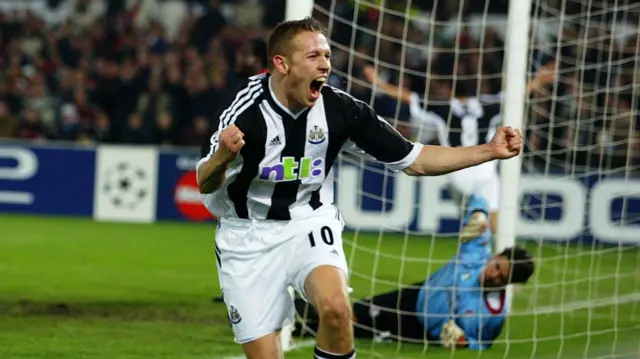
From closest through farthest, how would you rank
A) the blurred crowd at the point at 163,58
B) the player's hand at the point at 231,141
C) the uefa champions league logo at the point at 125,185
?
the player's hand at the point at 231,141 < the uefa champions league logo at the point at 125,185 < the blurred crowd at the point at 163,58

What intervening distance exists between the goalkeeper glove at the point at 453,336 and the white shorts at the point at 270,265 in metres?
2.81

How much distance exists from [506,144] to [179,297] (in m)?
5.46

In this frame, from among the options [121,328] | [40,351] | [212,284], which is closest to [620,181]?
[212,284]

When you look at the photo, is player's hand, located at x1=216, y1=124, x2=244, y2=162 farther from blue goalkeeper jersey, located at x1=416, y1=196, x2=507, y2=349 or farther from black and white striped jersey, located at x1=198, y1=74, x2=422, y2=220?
blue goalkeeper jersey, located at x1=416, y1=196, x2=507, y2=349

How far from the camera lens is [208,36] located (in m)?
20.5

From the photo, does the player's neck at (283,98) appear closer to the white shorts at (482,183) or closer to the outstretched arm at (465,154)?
the outstretched arm at (465,154)

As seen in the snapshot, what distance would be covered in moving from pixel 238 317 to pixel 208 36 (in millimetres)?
15567

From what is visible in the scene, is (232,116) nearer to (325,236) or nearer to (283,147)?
(283,147)

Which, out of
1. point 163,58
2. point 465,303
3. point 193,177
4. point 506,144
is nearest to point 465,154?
point 506,144

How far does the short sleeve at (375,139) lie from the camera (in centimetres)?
544

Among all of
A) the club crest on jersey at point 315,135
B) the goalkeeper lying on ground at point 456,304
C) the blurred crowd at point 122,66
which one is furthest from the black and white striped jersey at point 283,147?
the blurred crowd at point 122,66

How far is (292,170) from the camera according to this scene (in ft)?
17.4

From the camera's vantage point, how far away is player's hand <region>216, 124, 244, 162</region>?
15.7 ft

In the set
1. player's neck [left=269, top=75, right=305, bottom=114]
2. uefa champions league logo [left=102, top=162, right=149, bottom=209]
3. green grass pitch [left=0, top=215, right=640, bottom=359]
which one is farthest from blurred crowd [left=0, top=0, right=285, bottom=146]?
player's neck [left=269, top=75, right=305, bottom=114]
